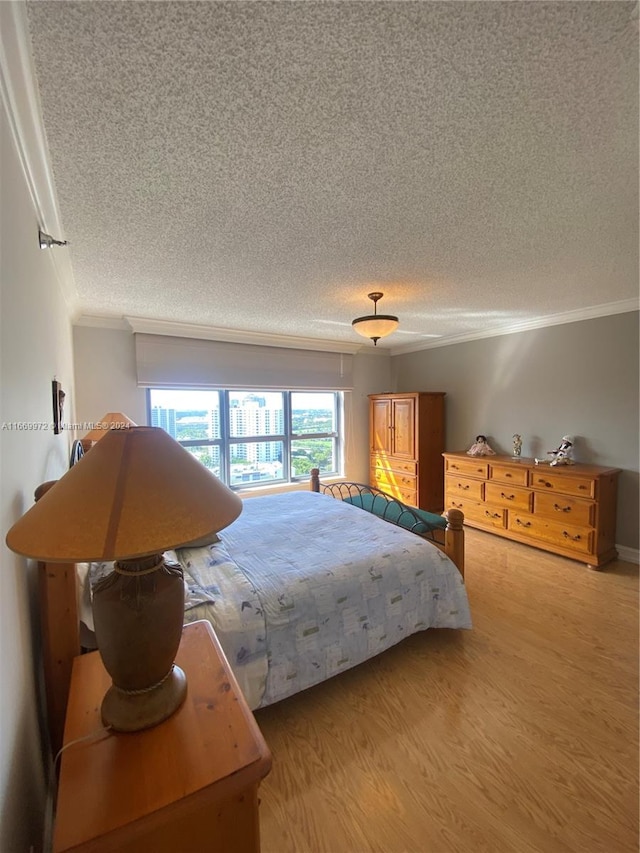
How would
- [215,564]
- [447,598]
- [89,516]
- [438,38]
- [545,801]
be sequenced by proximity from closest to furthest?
[89,516] < [438,38] < [545,801] < [215,564] < [447,598]

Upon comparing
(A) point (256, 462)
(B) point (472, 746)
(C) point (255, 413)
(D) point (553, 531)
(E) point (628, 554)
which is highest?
(C) point (255, 413)

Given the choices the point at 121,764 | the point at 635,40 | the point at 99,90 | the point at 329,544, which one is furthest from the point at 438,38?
the point at 329,544

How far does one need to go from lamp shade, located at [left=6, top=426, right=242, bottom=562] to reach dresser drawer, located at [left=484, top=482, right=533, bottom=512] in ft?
11.5

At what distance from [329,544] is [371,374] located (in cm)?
351

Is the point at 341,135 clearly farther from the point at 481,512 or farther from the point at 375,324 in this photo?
the point at 481,512

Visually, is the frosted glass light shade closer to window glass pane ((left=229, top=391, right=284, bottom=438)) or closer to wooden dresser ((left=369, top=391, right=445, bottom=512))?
wooden dresser ((left=369, top=391, right=445, bottom=512))

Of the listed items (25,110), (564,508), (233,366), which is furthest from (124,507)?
(564,508)

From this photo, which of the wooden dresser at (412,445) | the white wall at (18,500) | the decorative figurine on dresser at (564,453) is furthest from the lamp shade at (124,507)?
the wooden dresser at (412,445)

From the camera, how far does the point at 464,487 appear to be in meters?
4.01

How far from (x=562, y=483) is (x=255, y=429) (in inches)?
132

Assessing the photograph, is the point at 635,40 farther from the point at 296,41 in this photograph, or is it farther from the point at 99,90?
the point at 99,90

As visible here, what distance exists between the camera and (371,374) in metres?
5.28

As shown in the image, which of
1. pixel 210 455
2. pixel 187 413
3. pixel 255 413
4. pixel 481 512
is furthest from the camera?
pixel 255 413

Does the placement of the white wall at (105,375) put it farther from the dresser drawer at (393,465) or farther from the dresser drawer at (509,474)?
the dresser drawer at (509,474)
